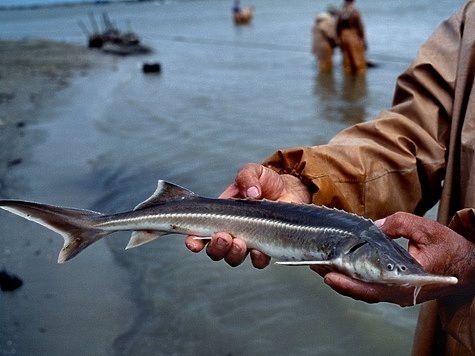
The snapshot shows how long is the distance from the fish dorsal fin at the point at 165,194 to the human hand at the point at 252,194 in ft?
0.64

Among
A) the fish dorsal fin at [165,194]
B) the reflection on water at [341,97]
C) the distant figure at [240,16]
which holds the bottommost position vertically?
the distant figure at [240,16]

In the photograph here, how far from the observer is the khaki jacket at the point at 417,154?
236cm

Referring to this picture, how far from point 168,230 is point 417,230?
3.69 ft

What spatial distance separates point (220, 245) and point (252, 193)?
A: 0.25 meters

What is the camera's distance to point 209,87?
15.5 metres

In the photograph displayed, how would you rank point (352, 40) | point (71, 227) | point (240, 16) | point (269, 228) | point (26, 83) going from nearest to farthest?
point (269, 228) → point (71, 227) → point (26, 83) → point (352, 40) → point (240, 16)

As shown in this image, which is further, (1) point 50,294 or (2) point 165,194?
(1) point 50,294

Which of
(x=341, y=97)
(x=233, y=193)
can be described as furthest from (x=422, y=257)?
(x=341, y=97)

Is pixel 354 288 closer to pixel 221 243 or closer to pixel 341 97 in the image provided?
pixel 221 243

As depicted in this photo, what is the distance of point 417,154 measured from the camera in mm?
2498

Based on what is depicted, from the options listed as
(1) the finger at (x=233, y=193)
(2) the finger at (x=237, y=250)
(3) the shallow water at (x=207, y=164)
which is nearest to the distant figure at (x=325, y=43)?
(3) the shallow water at (x=207, y=164)

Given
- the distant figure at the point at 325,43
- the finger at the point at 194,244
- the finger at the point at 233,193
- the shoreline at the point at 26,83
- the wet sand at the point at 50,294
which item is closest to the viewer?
the finger at the point at 194,244

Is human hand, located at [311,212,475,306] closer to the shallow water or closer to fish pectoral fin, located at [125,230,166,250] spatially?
fish pectoral fin, located at [125,230,166,250]

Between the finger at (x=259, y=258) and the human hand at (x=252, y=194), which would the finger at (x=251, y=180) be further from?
the finger at (x=259, y=258)
